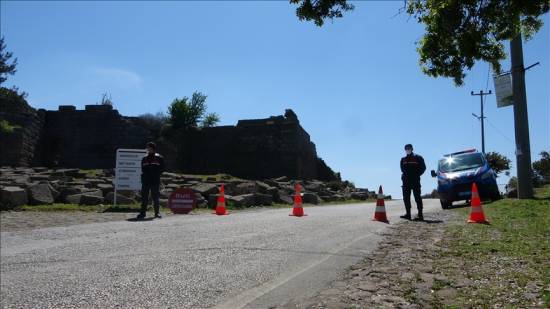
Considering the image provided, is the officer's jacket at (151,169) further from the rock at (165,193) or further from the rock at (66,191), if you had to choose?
the rock at (66,191)

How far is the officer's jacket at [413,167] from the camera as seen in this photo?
12.2m

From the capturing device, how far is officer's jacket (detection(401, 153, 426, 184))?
12.2 m

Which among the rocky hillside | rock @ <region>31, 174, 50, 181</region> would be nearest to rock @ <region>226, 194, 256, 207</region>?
the rocky hillside

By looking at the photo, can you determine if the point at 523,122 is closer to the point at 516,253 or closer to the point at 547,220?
the point at 547,220

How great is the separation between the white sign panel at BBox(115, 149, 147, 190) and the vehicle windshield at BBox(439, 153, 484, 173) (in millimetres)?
10067

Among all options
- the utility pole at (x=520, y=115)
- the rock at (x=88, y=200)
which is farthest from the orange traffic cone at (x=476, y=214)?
the rock at (x=88, y=200)

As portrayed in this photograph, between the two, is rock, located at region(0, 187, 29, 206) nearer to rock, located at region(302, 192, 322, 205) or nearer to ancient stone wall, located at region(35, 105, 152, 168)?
rock, located at region(302, 192, 322, 205)

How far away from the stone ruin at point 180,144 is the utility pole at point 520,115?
699 inches

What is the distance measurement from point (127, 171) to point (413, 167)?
8.78 meters

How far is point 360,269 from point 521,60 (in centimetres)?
→ 1393

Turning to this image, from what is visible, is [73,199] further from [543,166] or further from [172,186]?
[543,166]

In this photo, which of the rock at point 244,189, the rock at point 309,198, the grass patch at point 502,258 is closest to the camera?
the grass patch at point 502,258

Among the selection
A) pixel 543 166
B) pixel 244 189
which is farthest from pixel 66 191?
pixel 543 166

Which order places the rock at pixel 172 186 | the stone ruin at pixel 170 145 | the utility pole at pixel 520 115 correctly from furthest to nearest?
the stone ruin at pixel 170 145
the rock at pixel 172 186
the utility pole at pixel 520 115
